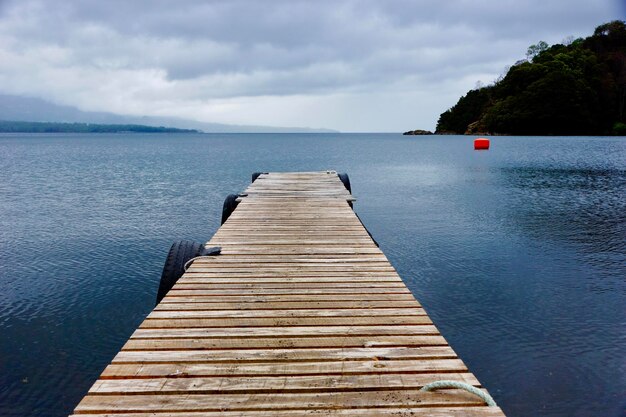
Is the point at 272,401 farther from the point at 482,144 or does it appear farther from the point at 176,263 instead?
the point at 482,144

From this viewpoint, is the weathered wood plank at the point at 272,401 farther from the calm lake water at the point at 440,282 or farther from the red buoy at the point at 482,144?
the red buoy at the point at 482,144

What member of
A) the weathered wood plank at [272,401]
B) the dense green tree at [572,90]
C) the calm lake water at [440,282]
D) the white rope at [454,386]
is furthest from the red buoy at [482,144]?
the weathered wood plank at [272,401]

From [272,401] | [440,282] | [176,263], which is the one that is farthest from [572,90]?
[272,401]

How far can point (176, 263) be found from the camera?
705cm

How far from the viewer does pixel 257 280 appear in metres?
5.92

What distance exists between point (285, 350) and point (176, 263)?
3.72m

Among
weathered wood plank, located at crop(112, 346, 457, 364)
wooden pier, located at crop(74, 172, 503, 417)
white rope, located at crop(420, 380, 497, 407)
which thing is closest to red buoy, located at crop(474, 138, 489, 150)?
wooden pier, located at crop(74, 172, 503, 417)

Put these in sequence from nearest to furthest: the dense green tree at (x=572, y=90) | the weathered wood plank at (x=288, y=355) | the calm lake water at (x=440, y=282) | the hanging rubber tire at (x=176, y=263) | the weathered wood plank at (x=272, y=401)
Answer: the weathered wood plank at (x=272, y=401)
the weathered wood plank at (x=288, y=355)
the hanging rubber tire at (x=176, y=263)
the calm lake water at (x=440, y=282)
the dense green tree at (x=572, y=90)

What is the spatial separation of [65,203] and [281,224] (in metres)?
21.4

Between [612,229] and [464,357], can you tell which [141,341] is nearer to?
[464,357]

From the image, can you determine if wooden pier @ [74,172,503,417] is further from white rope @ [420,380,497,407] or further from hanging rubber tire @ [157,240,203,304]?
hanging rubber tire @ [157,240,203,304]

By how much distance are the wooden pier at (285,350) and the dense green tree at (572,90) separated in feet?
426

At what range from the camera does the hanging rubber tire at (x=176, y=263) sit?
7016 mm

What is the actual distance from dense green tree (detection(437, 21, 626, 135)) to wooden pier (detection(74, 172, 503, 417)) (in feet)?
426
